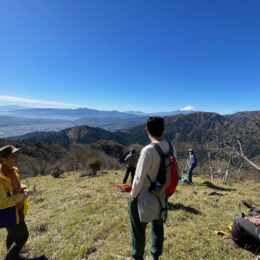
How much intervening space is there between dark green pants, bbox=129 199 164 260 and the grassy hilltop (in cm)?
120

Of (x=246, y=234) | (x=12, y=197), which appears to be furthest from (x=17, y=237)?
(x=246, y=234)

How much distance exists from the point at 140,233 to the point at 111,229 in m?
3.10

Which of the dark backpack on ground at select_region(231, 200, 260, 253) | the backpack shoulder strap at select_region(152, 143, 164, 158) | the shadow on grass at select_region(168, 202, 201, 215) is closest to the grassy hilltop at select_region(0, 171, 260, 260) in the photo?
the shadow on grass at select_region(168, 202, 201, 215)

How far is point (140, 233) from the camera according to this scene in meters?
3.82

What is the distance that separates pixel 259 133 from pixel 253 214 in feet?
29.7

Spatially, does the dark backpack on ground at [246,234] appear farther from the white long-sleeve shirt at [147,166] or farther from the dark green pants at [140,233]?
the white long-sleeve shirt at [147,166]

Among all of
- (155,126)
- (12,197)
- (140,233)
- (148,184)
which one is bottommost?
(140,233)

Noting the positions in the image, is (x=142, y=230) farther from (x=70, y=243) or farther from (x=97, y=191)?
(x=97, y=191)

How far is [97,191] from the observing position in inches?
452

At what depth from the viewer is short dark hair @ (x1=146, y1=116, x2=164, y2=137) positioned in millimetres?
3570

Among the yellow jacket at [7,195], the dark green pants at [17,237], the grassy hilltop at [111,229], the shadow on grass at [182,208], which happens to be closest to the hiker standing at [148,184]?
the grassy hilltop at [111,229]

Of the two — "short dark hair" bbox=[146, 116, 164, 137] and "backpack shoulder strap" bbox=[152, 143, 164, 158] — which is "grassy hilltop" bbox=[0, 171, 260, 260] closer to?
"backpack shoulder strap" bbox=[152, 143, 164, 158]

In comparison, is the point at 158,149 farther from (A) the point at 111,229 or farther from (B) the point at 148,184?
(A) the point at 111,229

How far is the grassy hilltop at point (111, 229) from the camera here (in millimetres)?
5301
